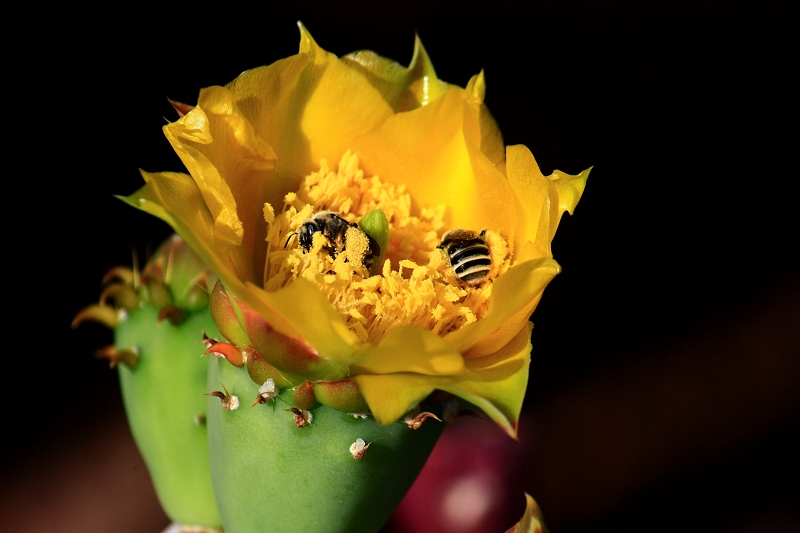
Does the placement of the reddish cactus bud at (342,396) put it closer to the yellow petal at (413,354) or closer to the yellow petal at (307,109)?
the yellow petal at (413,354)

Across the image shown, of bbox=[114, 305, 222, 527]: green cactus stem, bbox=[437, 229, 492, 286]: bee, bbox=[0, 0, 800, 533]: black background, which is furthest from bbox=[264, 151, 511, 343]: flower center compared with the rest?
bbox=[0, 0, 800, 533]: black background

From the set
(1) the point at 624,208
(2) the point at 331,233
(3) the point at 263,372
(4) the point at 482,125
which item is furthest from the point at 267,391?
(1) the point at 624,208

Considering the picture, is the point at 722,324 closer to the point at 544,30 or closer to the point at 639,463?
the point at 639,463

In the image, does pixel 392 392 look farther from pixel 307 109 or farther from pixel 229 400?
pixel 307 109

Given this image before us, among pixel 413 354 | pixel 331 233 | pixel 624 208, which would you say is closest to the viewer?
pixel 413 354

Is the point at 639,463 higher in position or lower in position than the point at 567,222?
lower

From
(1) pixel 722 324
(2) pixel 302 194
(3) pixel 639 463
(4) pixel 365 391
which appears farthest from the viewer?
(1) pixel 722 324

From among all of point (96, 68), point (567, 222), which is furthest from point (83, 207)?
point (567, 222)
